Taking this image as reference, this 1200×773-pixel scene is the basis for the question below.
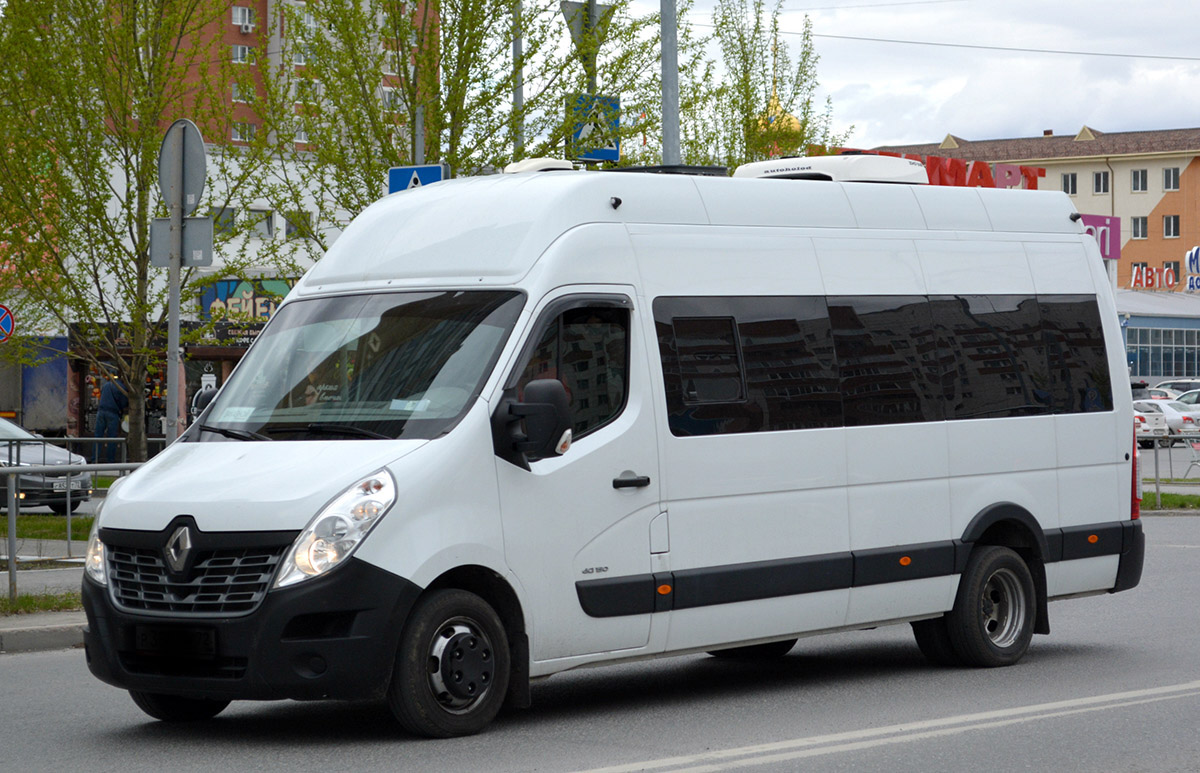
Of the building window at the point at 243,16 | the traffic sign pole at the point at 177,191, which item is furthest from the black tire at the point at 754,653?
the building window at the point at 243,16

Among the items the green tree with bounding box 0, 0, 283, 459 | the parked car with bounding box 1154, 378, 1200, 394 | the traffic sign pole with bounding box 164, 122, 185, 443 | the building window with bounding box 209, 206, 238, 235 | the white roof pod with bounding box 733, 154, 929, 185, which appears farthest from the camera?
the parked car with bounding box 1154, 378, 1200, 394

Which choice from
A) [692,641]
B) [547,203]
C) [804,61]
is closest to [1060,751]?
[692,641]

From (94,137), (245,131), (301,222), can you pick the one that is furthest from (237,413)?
(245,131)

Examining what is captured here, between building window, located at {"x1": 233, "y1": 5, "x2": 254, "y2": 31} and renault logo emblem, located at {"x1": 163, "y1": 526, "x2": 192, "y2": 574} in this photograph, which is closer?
renault logo emblem, located at {"x1": 163, "y1": 526, "x2": 192, "y2": 574}

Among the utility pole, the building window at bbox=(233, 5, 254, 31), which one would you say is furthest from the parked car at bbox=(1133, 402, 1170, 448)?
the building window at bbox=(233, 5, 254, 31)

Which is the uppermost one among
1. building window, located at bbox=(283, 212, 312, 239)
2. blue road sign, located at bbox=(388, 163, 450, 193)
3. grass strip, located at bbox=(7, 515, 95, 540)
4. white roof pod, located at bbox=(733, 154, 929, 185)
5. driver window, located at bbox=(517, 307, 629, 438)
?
building window, located at bbox=(283, 212, 312, 239)

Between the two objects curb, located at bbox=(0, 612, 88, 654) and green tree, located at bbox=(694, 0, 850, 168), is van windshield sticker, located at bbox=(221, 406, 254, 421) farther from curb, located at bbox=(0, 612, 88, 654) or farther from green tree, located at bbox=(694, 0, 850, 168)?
green tree, located at bbox=(694, 0, 850, 168)

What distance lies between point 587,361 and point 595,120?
36.3 ft

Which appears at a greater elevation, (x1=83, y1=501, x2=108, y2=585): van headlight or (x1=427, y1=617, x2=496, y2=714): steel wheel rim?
(x1=83, y1=501, x2=108, y2=585): van headlight

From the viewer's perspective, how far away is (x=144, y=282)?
65.7 ft

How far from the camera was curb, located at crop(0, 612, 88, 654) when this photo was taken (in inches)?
434

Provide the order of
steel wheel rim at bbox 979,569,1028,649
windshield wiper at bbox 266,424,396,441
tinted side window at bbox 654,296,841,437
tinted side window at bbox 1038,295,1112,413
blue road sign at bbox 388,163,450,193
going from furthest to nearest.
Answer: blue road sign at bbox 388,163,450,193, tinted side window at bbox 1038,295,1112,413, steel wheel rim at bbox 979,569,1028,649, tinted side window at bbox 654,296,841,437, windshield wiper at bbox 266,424,396,441

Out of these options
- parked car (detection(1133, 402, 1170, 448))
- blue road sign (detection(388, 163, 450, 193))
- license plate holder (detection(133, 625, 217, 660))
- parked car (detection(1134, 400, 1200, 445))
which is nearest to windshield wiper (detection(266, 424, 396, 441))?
license plate holder (detection(133, 625, 217, 660))

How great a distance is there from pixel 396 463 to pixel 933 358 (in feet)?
12.2
